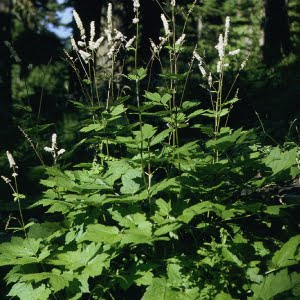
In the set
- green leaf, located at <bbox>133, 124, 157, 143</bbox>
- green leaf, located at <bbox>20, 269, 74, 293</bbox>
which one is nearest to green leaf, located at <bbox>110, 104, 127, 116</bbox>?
green leaf, located at <bbox>133, 124, 157, 143</bbox>

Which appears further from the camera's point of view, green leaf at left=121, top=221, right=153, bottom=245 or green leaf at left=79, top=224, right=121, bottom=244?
green leaf at left=79, top=224, right=121, bottom=244

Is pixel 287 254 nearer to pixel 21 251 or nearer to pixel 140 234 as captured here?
pixel 140 234

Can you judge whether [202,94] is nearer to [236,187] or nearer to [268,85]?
[268,85]

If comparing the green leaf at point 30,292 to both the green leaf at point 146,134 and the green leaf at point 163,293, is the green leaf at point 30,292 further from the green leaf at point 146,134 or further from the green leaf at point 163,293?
the green leaf at point 146,134

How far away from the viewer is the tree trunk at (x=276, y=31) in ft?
31.3

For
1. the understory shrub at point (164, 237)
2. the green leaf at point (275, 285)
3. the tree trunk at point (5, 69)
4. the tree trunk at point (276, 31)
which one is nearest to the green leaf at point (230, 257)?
the understory shrub at point (164, 237)

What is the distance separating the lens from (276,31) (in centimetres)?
996

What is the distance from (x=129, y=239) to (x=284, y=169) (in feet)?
3.18

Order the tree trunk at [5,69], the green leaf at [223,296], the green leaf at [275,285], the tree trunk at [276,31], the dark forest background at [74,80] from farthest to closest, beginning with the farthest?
the tree trunk at [276,31] → the tree trunk at [5,69] → the dark forest background at [74,80] → the green leaf at [223,296] → the green leaf at [275,285]

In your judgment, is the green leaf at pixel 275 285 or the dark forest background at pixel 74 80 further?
the dark forest background at pixel 74 80

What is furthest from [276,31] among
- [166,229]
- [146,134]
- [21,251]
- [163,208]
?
[21,251]

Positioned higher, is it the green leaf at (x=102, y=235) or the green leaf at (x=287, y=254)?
the green leaf at (x=102, y=235)

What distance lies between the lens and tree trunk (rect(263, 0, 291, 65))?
955 centimetres

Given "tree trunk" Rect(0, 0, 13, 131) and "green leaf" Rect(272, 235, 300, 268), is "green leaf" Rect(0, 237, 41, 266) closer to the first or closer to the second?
"green leaf" Rect(272, 235, 300, 268)
